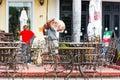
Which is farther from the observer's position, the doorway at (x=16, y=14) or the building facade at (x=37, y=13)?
the doorway at (x=16, y=14)

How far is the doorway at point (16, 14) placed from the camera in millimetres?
19516

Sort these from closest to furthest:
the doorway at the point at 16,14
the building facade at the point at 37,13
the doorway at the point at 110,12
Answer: the building facade at the point at 37,13 → the doorway at the point at 16,14 → the doorway at the point at 110,12

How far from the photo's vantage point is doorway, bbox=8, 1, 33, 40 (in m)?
19.5

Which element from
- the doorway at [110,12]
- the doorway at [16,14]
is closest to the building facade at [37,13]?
the doorway at [16,14]

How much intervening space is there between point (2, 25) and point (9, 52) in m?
8.20

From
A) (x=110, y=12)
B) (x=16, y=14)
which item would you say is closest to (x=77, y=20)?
(x=16, y=14)

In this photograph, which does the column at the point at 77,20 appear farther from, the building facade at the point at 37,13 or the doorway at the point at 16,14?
the doorway at the point at 16,14

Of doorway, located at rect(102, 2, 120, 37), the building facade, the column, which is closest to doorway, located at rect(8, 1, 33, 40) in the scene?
the building facade

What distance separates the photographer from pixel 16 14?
1966 cm

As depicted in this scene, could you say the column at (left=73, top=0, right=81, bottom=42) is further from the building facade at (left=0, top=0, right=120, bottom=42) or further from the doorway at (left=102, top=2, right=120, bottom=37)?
the doorway at (left=102, top=2, right=120, bottom=37)

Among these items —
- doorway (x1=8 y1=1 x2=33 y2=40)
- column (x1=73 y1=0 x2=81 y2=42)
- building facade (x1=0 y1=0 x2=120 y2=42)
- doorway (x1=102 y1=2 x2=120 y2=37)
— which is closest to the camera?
column (x1=73 y1=0 x2=81 y2=42)

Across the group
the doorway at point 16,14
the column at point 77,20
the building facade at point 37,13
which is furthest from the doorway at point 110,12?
the doorway at point 16,14

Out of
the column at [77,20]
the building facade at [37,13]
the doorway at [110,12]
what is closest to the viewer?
the column at [77,20]

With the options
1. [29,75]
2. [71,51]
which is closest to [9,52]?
[29,75]
